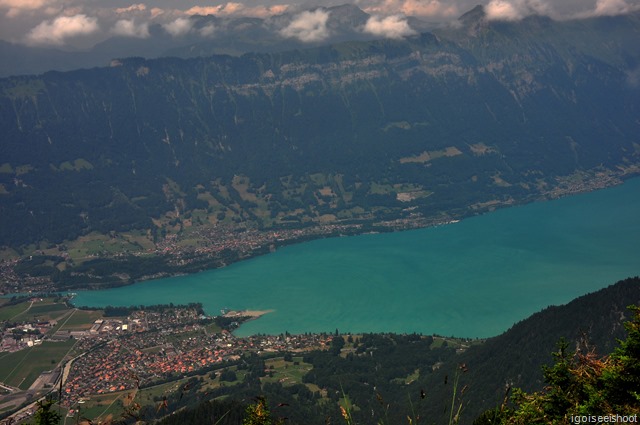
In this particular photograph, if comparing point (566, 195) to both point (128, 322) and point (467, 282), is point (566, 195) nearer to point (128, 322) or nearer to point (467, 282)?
point (467, 282)

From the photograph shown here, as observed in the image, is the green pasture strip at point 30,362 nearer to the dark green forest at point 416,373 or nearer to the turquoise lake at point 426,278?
the dark green forest at point 416,373

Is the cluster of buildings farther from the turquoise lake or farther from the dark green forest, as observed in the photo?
the turquoise lake

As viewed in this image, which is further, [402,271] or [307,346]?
[402,271]

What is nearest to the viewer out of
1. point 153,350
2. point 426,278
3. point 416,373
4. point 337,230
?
point 416,373

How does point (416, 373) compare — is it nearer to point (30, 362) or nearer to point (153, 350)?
point (153, 350)

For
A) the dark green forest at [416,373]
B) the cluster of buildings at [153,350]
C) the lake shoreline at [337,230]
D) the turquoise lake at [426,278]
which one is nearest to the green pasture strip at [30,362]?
the cluster of buildings at [153,350]

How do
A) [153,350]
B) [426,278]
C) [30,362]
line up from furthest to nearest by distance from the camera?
[426,278] < [153,350] < [30,362]

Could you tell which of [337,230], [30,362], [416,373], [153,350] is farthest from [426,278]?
[30,362]

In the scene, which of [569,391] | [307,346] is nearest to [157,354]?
[307,346]
